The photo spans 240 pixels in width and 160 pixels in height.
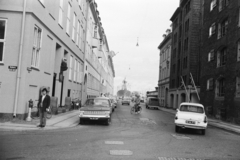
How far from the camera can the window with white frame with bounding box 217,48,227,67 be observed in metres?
24.3

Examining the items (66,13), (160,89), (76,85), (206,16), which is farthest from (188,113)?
(160,89)

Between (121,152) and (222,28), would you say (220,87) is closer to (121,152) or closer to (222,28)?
(222,28)

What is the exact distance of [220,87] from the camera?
24812mm

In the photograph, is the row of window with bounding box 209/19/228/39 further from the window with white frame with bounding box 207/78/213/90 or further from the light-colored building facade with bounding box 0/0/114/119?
the light-colored building facade with bounding box 0/0/114/119

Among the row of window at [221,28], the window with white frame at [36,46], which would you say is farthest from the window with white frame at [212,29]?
the window with white frame at [36,46]

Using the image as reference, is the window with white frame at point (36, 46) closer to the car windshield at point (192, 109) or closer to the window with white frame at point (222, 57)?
the car windshield at point (192, 109)

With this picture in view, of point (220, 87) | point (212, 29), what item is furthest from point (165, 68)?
point (220, 87)

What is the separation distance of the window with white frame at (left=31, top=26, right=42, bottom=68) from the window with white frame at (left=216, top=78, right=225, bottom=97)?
17049 mm

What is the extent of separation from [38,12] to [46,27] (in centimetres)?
175

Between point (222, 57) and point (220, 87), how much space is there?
2.92 metres

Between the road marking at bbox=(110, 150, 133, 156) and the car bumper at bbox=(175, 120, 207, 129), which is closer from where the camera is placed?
the road marking at bbox=(110, 150, 133, 156)

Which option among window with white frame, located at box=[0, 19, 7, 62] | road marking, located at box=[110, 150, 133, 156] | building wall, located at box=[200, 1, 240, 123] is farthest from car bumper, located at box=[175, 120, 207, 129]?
window with white frame, located at box=[0, 19, 7, 62]

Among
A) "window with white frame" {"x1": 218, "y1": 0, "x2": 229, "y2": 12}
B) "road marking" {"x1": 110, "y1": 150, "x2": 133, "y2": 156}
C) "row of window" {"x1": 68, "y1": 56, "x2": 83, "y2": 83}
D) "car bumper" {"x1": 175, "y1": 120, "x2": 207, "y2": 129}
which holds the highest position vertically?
"window with white frame" {"x1": 218, "y1": 0, "x2": 229, "y2": 12}

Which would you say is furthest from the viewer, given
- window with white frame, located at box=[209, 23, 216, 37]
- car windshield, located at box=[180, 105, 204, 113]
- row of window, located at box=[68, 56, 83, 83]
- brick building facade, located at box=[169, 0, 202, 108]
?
brick building facade, located at box=[169, 0, 202, 108]
